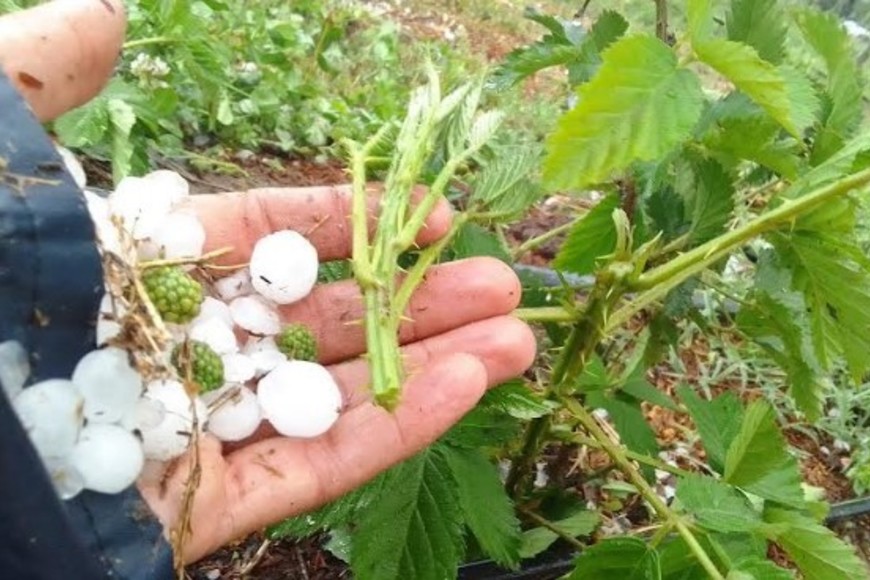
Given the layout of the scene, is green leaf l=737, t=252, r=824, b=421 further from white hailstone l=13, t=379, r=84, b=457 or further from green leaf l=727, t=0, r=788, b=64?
white hailstone l=13, t=379, r=84, b=457

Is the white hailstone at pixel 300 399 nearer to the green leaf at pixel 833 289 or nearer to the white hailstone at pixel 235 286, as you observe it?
the white hailstone at pixel 235 286

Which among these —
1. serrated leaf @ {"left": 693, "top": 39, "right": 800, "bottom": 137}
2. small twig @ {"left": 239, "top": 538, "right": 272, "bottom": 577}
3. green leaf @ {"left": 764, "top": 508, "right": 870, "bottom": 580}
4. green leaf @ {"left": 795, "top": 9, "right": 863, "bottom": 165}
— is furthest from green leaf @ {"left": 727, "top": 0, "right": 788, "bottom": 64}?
small twig @ {"left": 239, "top": 538, "right": 272, "bottom": 577}

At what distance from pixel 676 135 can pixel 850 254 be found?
221 millimetres

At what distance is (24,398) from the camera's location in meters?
0.75

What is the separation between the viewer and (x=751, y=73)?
2.68 ft

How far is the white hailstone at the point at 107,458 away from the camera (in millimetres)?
769

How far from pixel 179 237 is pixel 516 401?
34 centimetres

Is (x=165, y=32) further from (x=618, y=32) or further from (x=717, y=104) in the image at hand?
(x=717, y=104)

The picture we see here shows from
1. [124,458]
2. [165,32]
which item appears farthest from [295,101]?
[124,458]

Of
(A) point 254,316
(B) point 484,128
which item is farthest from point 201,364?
(B) point 484,128

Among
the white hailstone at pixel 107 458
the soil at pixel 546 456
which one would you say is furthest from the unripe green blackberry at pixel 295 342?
the soil at pixel 546 456

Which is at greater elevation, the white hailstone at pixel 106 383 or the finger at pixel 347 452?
the white hailstone at pixel 106 383

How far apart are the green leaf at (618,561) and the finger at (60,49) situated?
63 centimetres

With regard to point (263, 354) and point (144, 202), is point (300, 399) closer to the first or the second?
point (263, 354)
